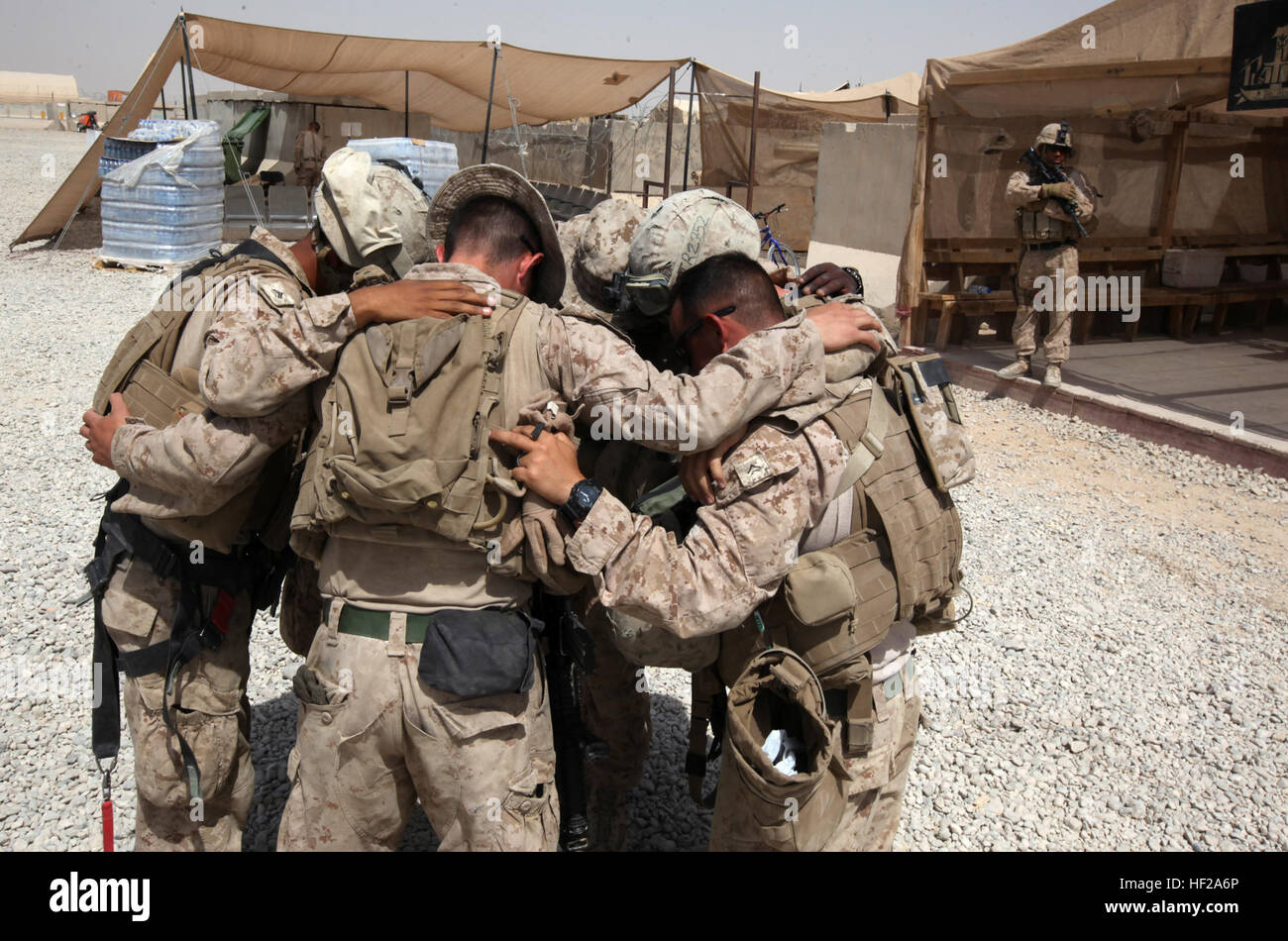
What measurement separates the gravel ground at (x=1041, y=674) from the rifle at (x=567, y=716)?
851 millimetres

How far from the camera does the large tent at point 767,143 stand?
1572cm

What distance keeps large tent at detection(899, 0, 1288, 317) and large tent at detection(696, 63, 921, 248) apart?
533cm

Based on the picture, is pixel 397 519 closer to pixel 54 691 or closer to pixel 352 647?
pixel 352 647

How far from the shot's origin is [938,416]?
238 centimetres

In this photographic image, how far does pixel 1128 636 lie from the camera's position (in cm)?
465

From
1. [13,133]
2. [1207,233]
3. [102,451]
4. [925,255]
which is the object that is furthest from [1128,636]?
[13,133]

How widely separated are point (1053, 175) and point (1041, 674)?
5886mm

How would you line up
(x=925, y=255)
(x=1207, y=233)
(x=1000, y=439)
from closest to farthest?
(x=1000, y=439), (x=925, y=255), (x=1207, y=233)

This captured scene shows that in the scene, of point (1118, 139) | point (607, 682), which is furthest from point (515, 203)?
point (1118, 139)

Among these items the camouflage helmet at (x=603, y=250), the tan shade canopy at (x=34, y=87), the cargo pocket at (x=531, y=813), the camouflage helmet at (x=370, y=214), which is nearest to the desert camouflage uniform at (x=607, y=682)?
the camouflage helmet at (x=603, y=250)

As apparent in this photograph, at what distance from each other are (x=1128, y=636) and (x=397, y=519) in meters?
4.06

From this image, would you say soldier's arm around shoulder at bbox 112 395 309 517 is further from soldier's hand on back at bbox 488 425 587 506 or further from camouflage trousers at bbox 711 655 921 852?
camouflage trousers at bbox 711 655 921 852

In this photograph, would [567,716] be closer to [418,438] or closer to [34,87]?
[418,438]

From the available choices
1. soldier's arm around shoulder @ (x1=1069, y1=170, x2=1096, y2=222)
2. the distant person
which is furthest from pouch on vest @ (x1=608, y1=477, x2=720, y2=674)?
the distant person
